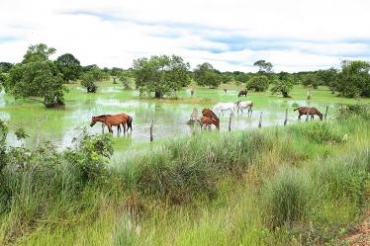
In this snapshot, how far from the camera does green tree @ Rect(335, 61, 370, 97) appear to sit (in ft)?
178

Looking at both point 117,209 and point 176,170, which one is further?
point 176,170

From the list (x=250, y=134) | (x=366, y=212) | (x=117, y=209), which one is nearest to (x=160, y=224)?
(x=117, y=209)

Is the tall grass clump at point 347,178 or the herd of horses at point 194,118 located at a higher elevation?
the tall grass clump at point 347,178

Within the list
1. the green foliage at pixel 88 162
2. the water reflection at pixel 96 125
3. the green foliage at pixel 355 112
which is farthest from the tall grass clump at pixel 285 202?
the green foliage at pixel 355 112

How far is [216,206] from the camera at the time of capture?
8.81m

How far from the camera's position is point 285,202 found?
6.95m

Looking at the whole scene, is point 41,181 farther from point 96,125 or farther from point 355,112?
point 355,112

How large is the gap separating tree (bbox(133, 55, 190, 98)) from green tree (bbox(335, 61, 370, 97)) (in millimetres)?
20250

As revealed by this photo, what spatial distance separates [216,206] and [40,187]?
327 centimetres

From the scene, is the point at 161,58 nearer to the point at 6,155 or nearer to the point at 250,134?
the point at 250,134

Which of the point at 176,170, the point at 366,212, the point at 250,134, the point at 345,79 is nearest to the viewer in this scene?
the point at 366,212

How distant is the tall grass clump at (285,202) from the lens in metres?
6.80

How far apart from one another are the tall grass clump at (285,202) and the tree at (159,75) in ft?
123

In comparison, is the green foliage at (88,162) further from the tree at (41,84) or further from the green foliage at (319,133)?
the tree at (41,84)
